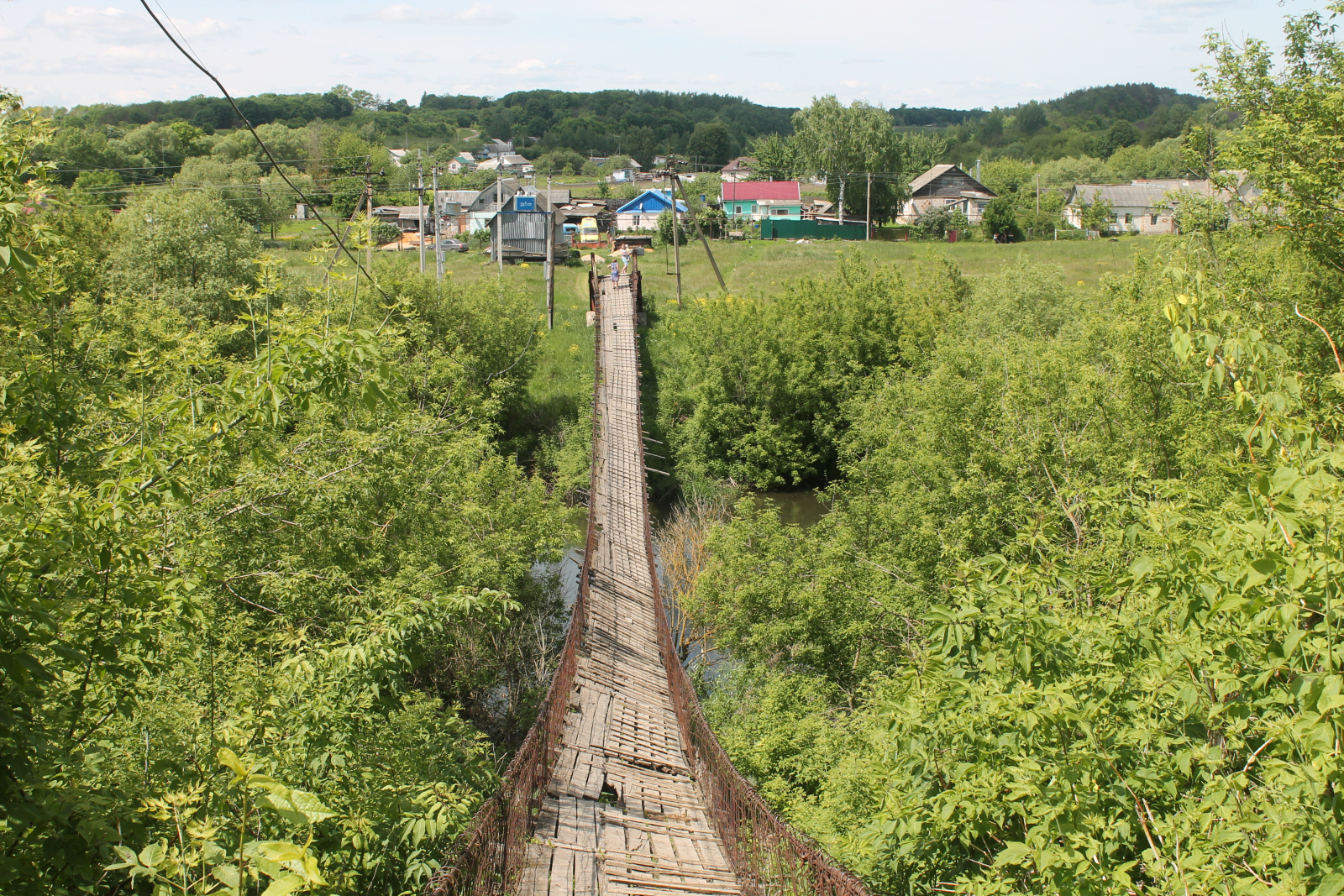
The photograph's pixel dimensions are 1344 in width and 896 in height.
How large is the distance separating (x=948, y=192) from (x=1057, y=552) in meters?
64.8

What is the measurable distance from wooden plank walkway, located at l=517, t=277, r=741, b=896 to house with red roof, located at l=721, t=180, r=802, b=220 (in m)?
56.1

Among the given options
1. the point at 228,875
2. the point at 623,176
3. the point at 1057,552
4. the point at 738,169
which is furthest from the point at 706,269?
the point at 738,169

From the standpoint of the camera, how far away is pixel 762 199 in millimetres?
70188

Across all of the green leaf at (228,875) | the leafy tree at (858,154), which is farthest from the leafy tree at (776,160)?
the green leaf at (228,875)

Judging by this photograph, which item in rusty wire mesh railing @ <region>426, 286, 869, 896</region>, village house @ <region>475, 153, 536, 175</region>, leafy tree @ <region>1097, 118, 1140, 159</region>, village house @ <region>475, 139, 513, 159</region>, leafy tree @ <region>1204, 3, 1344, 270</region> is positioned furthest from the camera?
village house @ <region>475, 139, 513, 159</region>

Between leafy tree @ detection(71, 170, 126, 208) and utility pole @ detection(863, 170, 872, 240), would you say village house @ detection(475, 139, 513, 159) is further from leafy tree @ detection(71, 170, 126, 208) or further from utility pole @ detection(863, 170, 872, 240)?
leafy tree @ detection(71, 170, 126, 208)

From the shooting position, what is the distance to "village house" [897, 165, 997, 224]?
212 feet

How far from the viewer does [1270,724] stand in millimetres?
3354

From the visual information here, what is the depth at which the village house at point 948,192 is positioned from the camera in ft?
212

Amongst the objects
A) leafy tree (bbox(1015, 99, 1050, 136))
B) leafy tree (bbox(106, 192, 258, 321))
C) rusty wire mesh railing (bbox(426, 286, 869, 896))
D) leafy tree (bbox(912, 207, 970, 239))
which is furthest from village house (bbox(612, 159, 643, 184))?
rusty wire mesh railing (bbox(426, 286, 869, 896))

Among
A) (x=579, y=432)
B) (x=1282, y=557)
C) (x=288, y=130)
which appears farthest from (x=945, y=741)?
(x=288, y=130)

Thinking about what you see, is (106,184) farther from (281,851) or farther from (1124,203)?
(1124,203)

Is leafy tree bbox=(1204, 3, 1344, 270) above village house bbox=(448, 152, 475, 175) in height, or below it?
below

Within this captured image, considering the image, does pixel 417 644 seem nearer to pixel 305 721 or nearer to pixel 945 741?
pixel 305 721
